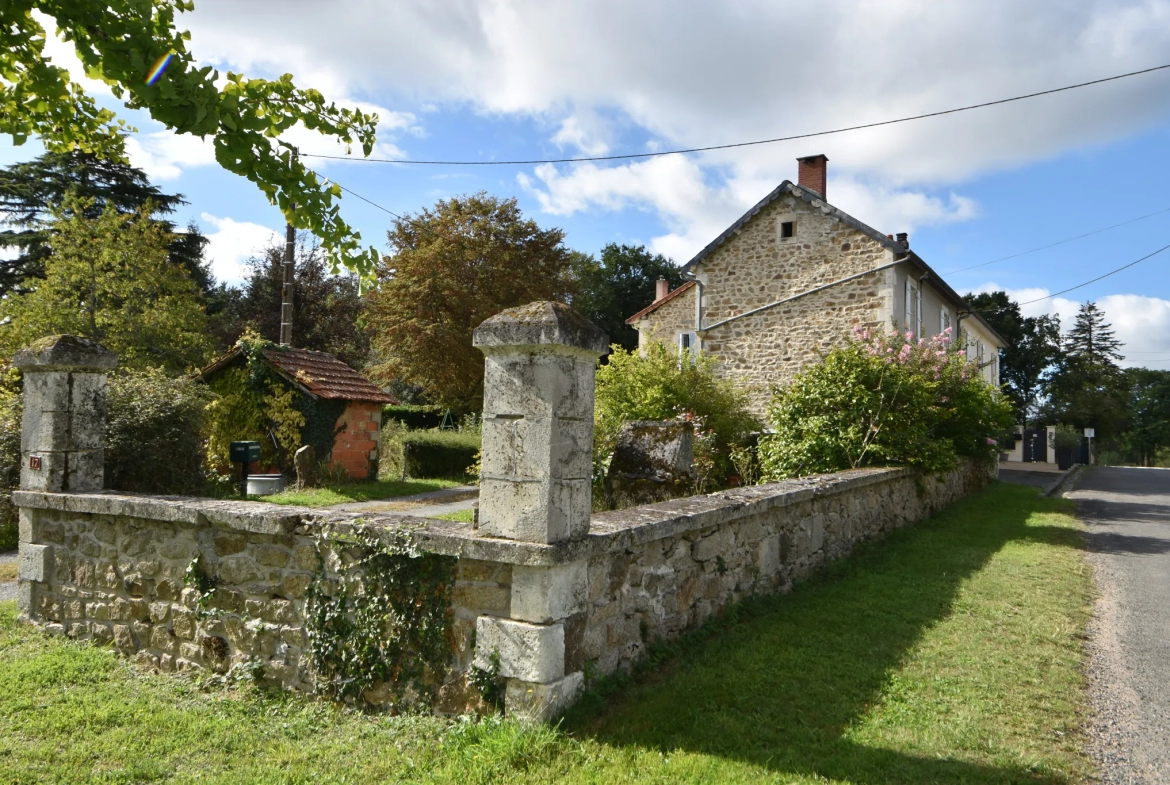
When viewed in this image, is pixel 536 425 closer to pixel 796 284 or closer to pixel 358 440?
pixel 358 440

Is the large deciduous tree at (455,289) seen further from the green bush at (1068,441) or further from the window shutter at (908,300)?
the green bush at (1068,441)

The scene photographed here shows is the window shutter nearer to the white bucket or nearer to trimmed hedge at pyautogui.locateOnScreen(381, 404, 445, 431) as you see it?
the white bucket

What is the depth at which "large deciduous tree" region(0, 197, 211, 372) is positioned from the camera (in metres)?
16.7

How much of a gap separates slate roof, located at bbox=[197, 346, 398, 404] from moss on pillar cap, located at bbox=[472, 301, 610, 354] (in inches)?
438

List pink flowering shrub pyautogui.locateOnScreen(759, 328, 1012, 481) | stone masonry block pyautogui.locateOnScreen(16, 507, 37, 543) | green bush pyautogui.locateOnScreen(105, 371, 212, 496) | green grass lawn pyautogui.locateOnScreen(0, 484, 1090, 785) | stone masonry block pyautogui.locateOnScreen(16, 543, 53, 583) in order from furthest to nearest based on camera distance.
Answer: pink flowering shrub pyautogui.locateOnScreen(759, 328, 1012, 481)
green bush pyautogui.locateOnScreen(105, 371, 212, 496)
stone masonry block pyautogui.locateOnScreen(16, 507, 37, 543)
stone masonry block pyautogui.locateOnScreen(16, 543, 53, 583)
green grass lawn pyautogui.locateOnScreen(0, 484, 1090, 785)

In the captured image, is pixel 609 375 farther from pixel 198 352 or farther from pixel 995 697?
pixel 198 352

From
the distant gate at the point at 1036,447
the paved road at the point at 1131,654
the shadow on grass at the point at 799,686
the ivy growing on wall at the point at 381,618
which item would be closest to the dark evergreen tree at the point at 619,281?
the distant gate at the point at 1036,447

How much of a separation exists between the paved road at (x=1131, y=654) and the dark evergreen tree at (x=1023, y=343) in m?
36.0

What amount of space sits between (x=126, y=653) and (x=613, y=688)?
11.1 ft

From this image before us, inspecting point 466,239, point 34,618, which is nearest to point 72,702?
point 34,618

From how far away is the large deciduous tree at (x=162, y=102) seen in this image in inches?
103

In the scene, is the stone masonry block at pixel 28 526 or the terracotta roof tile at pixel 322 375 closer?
the stone masonry block at pixel 28 526

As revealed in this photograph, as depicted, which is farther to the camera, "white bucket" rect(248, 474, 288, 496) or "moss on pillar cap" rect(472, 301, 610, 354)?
"white bucket" rect(248, 474, 288, 496)

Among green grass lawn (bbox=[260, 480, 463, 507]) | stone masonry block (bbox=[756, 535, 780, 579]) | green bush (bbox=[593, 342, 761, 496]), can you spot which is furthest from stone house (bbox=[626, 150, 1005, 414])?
stone masonry block (bbox=[756, 535, 780, 579])
